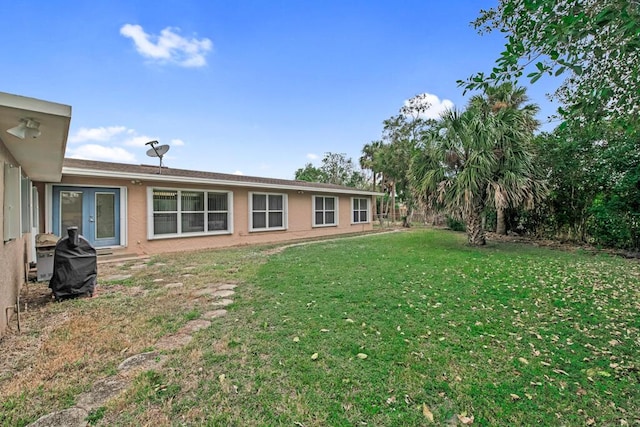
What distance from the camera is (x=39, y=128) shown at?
300 centimetres

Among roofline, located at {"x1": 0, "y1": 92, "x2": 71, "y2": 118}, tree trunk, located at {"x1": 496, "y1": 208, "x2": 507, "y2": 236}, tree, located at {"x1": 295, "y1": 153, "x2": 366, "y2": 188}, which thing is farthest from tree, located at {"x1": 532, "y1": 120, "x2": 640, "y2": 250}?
tree, located at {"x1": 295, "y1": 153, "x2": 366, "y2": 188}

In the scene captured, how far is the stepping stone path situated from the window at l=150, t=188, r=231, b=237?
20.0 feet

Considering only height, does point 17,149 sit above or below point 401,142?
below

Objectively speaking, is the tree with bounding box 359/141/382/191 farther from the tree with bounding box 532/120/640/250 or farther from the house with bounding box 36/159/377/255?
the tree with bounding box 532/120/640/250

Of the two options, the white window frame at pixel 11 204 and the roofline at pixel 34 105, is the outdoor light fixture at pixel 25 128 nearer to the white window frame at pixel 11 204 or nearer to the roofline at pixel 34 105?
the roofline at pixel 34 105

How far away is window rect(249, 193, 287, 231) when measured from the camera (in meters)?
11.5

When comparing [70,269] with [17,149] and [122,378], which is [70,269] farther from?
[122,378]

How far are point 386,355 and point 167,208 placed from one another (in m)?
8.61

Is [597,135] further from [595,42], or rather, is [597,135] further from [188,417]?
[188,417]

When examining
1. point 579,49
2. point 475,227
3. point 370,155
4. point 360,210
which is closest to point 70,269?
point 579,49

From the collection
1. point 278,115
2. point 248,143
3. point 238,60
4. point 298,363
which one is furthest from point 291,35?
point 298,363

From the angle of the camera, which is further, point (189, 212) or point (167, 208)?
point (189, 212)

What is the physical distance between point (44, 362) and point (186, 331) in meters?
1.17

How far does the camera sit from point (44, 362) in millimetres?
2588
